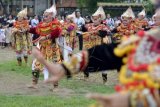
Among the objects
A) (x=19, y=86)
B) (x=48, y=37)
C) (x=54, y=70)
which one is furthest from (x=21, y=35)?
(x=54, y=70)

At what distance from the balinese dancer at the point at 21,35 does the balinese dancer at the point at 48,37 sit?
345 centimetres

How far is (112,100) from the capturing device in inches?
104

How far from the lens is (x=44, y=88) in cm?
1042

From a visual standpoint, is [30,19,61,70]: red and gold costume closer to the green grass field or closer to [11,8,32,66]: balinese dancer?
the green grass field

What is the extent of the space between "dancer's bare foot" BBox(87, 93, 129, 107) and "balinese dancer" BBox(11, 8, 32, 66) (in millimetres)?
11302

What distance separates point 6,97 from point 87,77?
3627mm

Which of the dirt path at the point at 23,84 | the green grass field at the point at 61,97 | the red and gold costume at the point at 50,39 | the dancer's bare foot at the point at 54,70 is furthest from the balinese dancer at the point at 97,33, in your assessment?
the dancer's bare foot at the point at 54,70

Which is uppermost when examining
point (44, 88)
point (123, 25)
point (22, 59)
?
point (123, 25)

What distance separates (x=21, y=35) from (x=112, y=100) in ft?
38.6

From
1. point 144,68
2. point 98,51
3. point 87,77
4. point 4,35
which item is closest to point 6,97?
point 87,77

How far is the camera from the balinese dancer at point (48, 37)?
1004cm

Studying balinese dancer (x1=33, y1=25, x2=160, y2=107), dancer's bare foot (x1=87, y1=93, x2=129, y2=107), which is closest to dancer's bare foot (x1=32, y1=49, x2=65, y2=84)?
balinese dancer (x1=33, y1=25, x2=160, y2=107)

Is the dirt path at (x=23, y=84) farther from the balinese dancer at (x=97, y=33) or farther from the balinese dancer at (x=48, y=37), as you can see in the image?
the balinese dancer at (x=97, y=33)

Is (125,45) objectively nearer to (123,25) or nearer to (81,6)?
(123,25)
